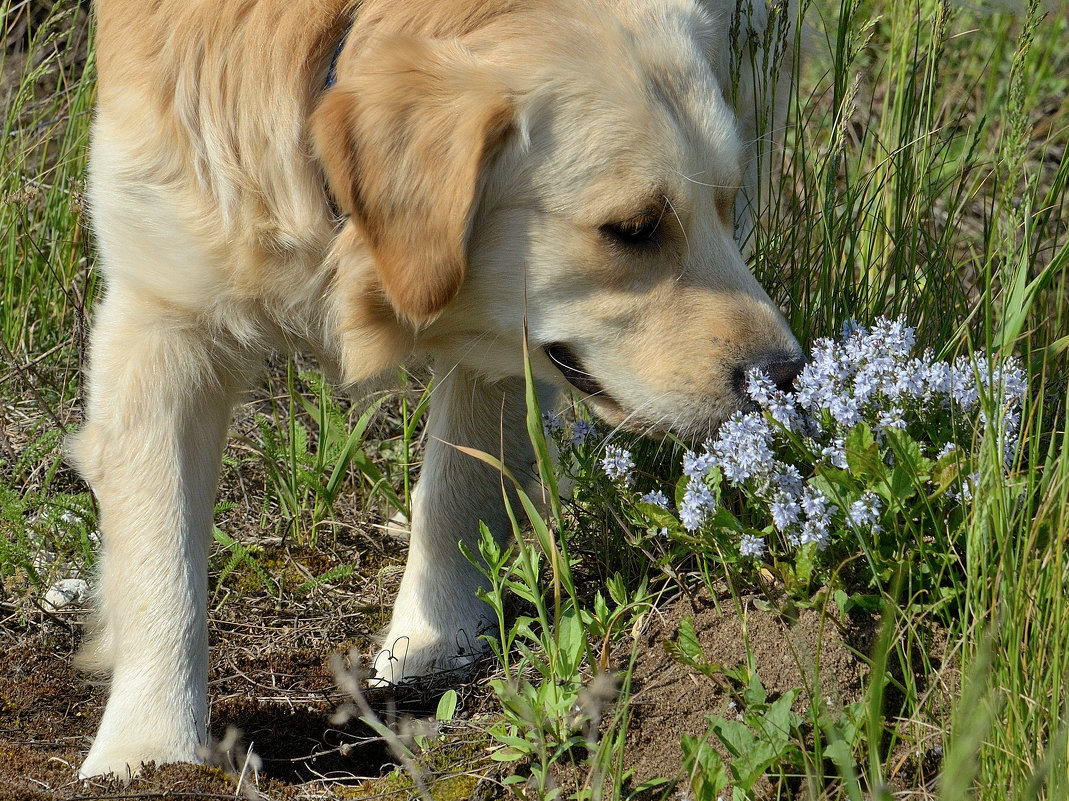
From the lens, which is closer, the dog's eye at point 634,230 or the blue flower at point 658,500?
the blue flower at point 658,500

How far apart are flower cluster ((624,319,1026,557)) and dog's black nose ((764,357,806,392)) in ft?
0.36

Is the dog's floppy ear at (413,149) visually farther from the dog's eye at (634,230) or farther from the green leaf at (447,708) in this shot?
the green leaf at (447,708)

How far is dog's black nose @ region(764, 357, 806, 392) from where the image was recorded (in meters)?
2.14

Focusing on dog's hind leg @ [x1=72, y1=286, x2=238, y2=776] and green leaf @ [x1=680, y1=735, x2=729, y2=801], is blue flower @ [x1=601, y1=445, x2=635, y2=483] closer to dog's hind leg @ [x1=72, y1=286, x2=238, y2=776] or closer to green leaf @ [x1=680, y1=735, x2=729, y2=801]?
green leaf @ [x1=680, y1=735, x2=729, y2=801]

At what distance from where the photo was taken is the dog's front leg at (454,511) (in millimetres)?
2740

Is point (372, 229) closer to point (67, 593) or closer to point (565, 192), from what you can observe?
point (565, 192)

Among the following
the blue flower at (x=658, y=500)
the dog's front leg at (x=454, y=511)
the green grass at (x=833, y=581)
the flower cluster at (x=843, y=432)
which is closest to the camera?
the green grass at (x=833, y=581)

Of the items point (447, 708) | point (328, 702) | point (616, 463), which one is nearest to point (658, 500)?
point (616, 463)

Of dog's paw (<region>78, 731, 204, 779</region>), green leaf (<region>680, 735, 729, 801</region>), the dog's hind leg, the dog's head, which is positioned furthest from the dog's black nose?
dog's paw (<region>78, 731, 204, 779</region>)

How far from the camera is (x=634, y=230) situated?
2148 millimetres

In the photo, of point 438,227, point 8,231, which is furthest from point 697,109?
point 8,231

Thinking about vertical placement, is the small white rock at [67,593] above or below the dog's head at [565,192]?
below

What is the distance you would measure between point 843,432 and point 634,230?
0.55 metres

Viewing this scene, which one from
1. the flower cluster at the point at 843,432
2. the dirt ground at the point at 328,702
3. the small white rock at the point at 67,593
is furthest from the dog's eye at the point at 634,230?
the small white rock at the point at 67,593
